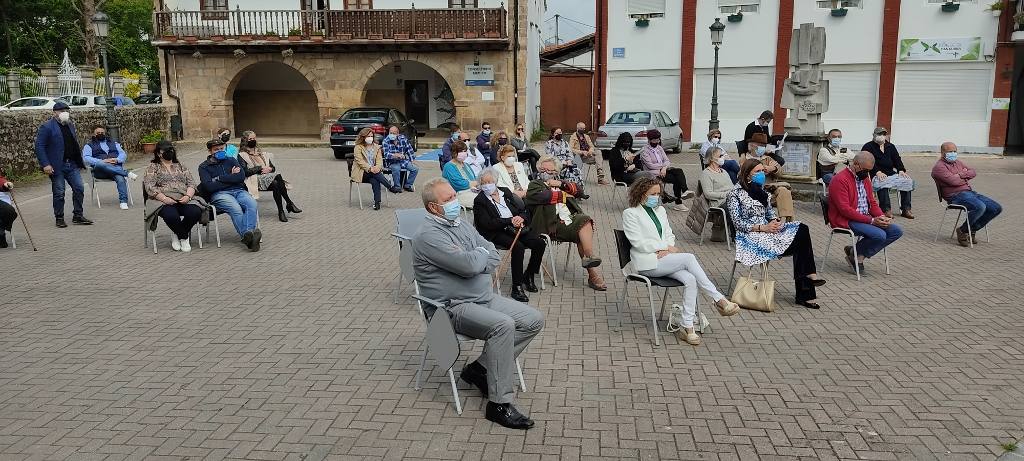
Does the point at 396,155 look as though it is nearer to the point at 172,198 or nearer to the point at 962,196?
the point at 172,198

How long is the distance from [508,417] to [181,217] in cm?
697

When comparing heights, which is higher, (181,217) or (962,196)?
(962,196)

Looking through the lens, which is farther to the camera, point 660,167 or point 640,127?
point 640,127

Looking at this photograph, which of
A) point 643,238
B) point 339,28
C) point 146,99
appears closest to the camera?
point 643,238

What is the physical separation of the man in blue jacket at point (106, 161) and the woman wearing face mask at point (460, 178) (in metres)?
5.97

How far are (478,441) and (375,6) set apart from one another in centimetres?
2699

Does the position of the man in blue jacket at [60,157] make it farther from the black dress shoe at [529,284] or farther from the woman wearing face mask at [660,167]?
the woman wearing face mask at [660,167]

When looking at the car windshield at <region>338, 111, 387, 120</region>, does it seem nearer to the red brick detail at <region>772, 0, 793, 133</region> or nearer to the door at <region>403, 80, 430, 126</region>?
the door at <region>403, 80, 430, 126</region>

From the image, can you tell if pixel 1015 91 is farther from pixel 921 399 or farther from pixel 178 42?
pixel 178 42

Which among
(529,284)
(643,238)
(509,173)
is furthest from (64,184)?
(643,238)

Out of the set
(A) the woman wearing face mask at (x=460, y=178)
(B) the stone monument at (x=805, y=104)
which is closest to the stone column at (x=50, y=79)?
(A) the woman wearing face mask at (x=460, y=178)

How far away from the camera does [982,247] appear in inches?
425

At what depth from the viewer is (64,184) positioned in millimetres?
12250

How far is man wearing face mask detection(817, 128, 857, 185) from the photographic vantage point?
14.6 metres
